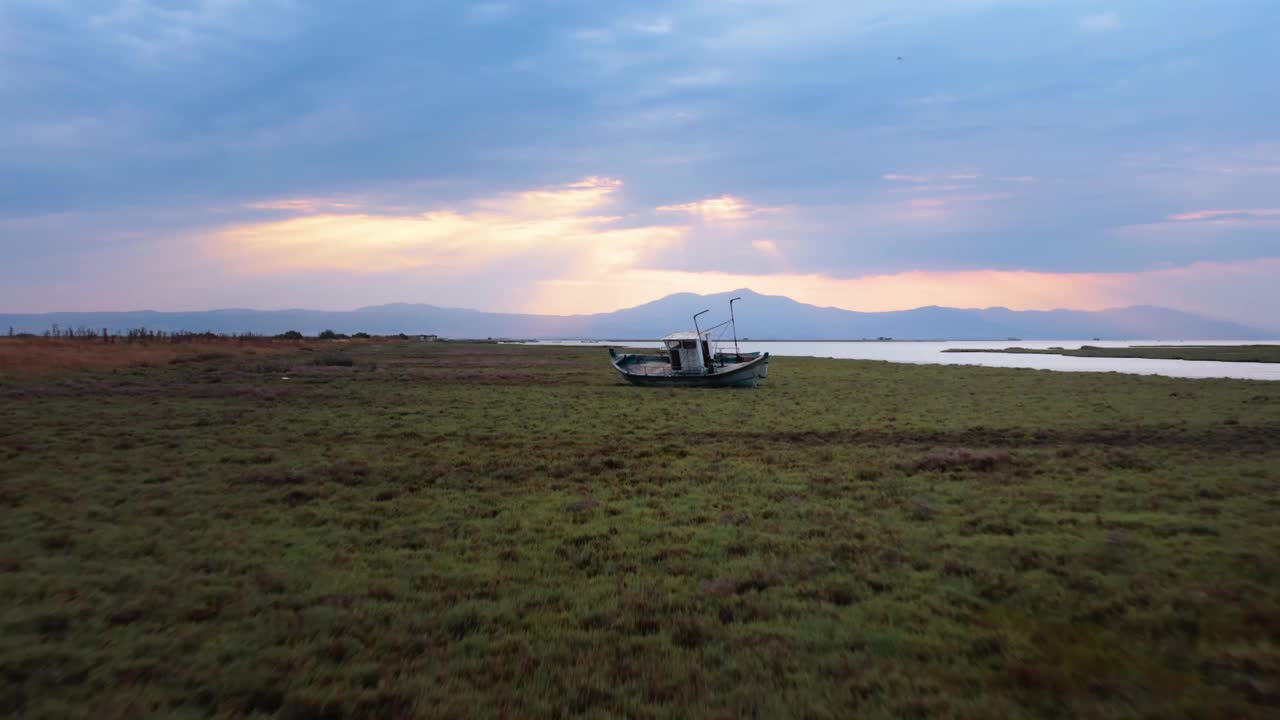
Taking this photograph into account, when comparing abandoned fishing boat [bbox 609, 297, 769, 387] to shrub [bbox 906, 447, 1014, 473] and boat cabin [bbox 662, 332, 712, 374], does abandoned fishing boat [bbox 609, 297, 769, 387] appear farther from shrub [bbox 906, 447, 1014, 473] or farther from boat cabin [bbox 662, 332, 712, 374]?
shrub [bbox 906, 447, 1014, 473]

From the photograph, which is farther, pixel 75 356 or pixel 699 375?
pixel 75 356

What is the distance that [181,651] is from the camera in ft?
18.6

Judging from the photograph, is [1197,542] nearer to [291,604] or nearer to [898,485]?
[898,485]

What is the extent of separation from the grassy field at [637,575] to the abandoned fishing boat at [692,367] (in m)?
18.4

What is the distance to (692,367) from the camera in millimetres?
38688

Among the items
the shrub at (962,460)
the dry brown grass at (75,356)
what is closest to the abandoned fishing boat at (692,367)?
the shrub at (962,460)

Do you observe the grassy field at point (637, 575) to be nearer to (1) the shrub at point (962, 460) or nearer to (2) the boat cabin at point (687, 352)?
(1) the shrub at point (962, 460)

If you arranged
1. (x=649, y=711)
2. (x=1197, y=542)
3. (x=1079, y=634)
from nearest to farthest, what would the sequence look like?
(x=649, y=711), (x=1079, y=634), (x=1197, y=542)

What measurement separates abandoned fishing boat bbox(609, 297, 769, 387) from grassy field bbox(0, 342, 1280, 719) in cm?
1839

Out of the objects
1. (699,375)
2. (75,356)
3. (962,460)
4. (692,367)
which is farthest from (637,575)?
(75,356)

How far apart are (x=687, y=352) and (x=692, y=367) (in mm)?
921

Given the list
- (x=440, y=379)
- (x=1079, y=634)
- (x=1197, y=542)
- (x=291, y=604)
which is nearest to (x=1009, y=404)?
(x=1197, y=542)

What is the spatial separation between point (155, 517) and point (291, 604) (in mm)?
4660

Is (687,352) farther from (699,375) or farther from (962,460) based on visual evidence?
(962,460)
